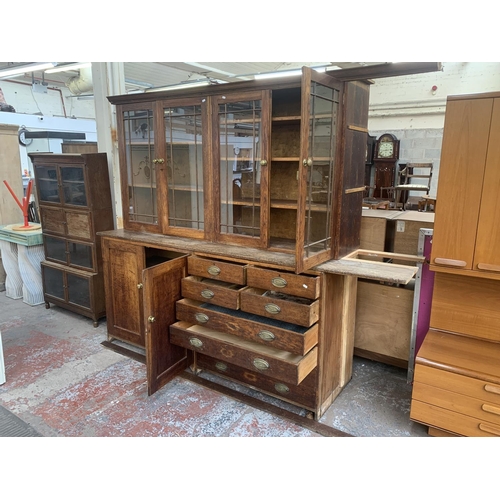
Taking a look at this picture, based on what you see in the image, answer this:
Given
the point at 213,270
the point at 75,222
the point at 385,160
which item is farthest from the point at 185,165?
the point at 385,160

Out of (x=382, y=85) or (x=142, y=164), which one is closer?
(x=142, y=164)

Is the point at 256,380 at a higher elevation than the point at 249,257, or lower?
lower

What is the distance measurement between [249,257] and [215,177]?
0.61 metres

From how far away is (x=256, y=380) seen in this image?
239cm

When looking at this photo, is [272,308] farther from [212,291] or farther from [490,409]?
[490,409]

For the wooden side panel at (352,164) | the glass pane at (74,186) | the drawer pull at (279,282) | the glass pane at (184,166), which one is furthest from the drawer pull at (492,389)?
the glass pane at (74,186)

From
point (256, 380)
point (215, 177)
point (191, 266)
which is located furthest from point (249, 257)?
point (256, 380)

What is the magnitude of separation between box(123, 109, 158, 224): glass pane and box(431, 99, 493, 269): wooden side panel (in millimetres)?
1868

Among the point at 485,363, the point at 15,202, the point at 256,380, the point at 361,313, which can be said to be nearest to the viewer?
the point at 485,363

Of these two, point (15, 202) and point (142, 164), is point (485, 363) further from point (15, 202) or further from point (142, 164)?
point (15, 202)

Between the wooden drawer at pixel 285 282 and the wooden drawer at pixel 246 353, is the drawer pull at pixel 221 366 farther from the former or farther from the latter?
the wooden drawer at pixel 285 282

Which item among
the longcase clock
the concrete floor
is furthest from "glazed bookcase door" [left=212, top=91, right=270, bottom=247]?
the longcase clock

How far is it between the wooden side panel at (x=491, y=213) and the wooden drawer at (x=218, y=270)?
3.91ft

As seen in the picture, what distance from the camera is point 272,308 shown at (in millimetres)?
2123
